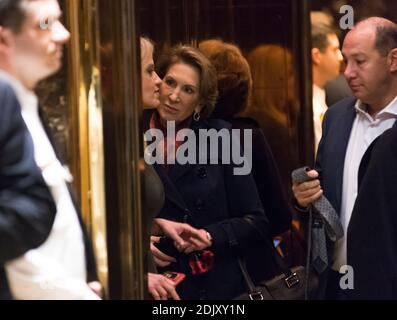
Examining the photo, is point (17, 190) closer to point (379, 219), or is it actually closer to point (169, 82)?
point (169, 82)

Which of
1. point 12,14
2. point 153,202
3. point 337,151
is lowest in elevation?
point 153,202

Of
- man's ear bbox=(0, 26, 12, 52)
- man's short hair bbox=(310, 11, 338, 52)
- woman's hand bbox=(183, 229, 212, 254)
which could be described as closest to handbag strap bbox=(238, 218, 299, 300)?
woman's hand bbox=(183, 229, 212, 254)

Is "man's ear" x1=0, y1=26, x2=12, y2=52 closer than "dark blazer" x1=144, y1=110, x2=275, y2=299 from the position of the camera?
Yes

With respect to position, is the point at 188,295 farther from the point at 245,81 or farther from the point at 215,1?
the point at 215,1

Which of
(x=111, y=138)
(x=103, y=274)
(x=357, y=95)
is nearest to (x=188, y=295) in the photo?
(x=103, y=274)

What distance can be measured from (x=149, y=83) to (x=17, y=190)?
51 cm

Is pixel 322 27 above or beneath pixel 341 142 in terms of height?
above

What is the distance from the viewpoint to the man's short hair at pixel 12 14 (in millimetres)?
3275

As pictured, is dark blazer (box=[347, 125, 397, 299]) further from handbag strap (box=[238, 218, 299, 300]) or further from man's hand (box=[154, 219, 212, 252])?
man's hand (box=[154, 219, 212, 252])

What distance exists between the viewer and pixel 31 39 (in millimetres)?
3297

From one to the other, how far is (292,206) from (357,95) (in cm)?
38

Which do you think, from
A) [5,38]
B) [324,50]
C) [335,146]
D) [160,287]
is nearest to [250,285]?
[160,287]

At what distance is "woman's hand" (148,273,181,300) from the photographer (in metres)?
3.46

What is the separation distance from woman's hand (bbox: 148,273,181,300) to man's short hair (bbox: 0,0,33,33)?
2.74 ft
